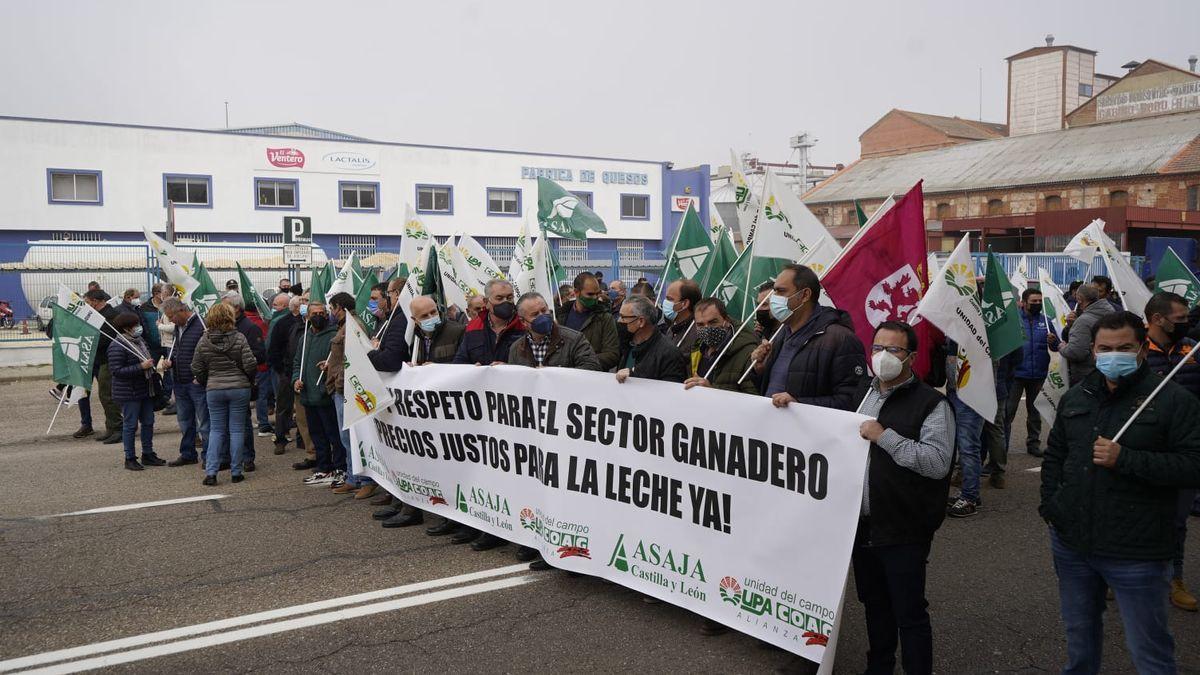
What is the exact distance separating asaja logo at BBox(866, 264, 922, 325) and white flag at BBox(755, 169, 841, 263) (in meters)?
1.49

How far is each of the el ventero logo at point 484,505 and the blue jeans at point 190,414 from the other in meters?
4.53

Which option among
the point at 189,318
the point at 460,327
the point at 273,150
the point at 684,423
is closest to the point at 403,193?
the point at 273,150

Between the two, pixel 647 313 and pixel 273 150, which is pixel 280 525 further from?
pixel 273 150

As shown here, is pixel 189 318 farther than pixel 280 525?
Yes

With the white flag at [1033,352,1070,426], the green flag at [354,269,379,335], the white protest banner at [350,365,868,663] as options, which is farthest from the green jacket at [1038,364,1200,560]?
the green flag at [354,269,379,335]

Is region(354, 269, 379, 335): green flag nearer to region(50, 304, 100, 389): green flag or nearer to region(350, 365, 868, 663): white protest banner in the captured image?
region(50, 304, 100, 389): green flag

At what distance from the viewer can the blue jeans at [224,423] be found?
889cm

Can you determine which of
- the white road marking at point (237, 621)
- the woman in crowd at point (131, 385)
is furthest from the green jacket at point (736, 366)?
the woman in crowd at point (131, 385)

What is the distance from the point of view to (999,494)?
26.8 ft

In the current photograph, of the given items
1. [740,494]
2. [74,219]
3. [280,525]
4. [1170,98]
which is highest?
[1170,98]

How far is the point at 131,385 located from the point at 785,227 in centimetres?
707

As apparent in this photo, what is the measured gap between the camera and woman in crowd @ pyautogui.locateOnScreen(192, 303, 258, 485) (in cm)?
888

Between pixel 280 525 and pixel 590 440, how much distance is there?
3.20 m

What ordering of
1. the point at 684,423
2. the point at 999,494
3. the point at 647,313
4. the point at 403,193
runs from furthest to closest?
the point at 403,193, the point at 999,494, the point at 647,313, the point at 684,423
